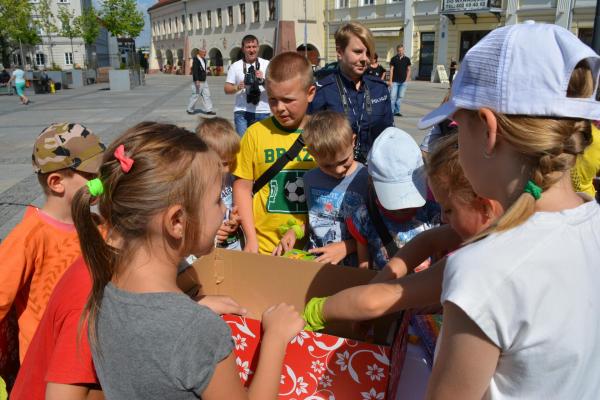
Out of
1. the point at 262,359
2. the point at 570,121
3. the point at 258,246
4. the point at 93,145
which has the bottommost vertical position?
the point at 258,246

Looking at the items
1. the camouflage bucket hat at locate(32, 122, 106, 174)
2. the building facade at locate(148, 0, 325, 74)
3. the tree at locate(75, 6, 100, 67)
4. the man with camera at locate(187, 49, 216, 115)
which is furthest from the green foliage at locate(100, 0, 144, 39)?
the camouflage bucket hat at locate(32, 122, 106, 174)

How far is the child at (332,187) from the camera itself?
219cm

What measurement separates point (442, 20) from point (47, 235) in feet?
93.6

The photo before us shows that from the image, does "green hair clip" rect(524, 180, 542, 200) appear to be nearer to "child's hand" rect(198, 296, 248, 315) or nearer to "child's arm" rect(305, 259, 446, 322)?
"child's arm" rect(305, 259, 446, 322)

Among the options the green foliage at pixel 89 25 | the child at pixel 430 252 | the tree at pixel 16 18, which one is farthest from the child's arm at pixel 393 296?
the green foliage at pixel 89 25

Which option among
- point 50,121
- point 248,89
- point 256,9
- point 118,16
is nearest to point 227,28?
point 256,9

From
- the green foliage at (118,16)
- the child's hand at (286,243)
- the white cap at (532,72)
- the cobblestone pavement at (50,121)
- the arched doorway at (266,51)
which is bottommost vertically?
the cobblestone pavement at (50,121)

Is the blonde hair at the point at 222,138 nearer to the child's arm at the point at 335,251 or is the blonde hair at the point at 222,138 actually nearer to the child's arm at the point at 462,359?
the child's arm at the point at 335,251

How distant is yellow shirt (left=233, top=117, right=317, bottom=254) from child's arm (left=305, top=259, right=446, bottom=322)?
1.33 meters

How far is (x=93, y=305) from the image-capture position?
120 cm

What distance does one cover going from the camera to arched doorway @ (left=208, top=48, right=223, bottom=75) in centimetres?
4078

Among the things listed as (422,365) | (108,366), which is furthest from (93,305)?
(422,365)

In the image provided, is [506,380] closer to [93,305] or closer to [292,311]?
[292,311]

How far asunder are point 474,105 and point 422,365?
0.75m
